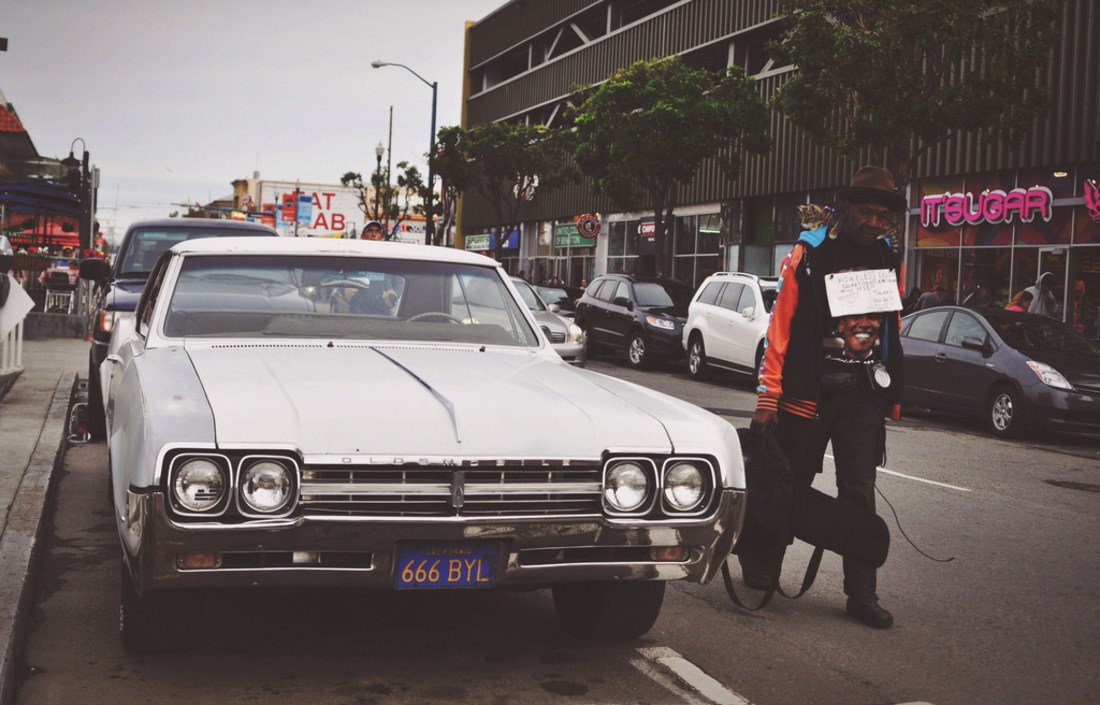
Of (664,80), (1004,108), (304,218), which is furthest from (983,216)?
(304,218)

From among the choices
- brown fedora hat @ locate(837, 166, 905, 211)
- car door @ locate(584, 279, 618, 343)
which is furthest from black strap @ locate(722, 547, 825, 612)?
car door @ locate(584, 279, 618, 343)

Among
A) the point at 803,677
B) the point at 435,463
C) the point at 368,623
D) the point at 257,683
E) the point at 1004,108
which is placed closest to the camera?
the point at 435,463

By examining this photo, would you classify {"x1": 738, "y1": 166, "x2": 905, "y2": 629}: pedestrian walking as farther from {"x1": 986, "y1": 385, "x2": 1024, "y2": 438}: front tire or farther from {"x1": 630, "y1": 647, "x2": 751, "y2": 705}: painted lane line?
{"x1": 986, "y1": 385, "x2": 1024, "y2": 438}: front tire

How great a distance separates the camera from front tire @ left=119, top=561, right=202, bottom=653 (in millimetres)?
4223

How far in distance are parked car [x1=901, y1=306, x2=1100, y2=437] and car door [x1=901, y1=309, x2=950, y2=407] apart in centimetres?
1

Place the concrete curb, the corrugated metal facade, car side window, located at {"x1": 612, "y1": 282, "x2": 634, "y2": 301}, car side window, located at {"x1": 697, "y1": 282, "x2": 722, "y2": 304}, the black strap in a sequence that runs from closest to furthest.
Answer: the concrete curb
the black strap
car side window, located at {"x1": 697, "y1": 282, "x2": 722, "y2": 304}
the corrugated metal facade
car side window, located at {"x1": 612, "y1": 282, "x2": 634, "y2": 301}

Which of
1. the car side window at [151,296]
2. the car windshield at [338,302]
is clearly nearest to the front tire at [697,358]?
the car side window at [151,296]

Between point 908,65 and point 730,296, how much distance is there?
14.2 feet

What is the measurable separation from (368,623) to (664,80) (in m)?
24.5

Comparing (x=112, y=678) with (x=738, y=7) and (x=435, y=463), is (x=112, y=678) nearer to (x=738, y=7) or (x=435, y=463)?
(x=435, y=463)

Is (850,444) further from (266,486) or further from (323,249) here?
(266,486)

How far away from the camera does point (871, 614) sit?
5.34 m

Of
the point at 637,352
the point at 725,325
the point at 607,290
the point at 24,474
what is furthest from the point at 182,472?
the point at 607,290

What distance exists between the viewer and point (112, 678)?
14.0ft
